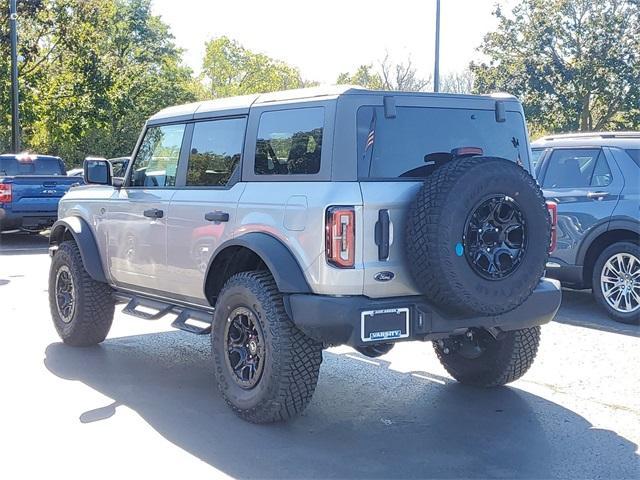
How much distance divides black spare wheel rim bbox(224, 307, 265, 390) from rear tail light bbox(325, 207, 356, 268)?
705 millimetres

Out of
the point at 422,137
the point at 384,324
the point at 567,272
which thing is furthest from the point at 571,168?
the point at 384,324

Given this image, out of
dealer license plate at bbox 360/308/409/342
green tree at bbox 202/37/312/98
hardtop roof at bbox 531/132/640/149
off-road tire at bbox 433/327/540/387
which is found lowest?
off-road tire at bbox 433/327/540/387

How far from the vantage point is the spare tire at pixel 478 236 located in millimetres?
4277

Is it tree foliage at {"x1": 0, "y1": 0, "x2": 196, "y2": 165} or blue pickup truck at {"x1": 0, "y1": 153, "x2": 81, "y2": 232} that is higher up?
tree foliage at {"x1": 0, "y1": 0, "x2": 196, "y2": 165}

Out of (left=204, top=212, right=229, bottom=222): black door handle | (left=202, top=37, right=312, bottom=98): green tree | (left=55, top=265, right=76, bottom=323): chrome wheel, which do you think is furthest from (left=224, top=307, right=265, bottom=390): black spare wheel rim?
(left=202, top=37, right=312, bottom=98): green tree

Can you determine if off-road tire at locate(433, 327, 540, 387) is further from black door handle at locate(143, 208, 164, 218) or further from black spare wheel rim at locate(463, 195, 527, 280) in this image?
black door handle at locate(143, 208, 164, 218)

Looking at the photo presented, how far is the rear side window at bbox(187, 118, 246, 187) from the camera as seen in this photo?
211 inches

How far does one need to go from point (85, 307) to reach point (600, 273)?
498 cm

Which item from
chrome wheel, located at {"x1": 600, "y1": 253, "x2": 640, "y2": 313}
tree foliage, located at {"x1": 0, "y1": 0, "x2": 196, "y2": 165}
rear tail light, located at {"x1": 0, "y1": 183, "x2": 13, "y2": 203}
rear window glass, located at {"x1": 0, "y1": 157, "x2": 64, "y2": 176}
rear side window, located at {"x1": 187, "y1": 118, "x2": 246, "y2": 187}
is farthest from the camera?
tree foliage, located at {"x1": 0, "y1": 0, "x2": 196, "y2": 165}

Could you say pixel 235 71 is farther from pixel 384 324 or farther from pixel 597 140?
pixel 384 324

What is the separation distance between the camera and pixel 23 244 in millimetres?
15672

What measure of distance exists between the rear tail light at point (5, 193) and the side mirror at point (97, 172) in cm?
873

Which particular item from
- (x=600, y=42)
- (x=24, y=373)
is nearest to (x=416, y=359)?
(x=24, y=373)

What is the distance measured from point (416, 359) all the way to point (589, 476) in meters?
2.59
